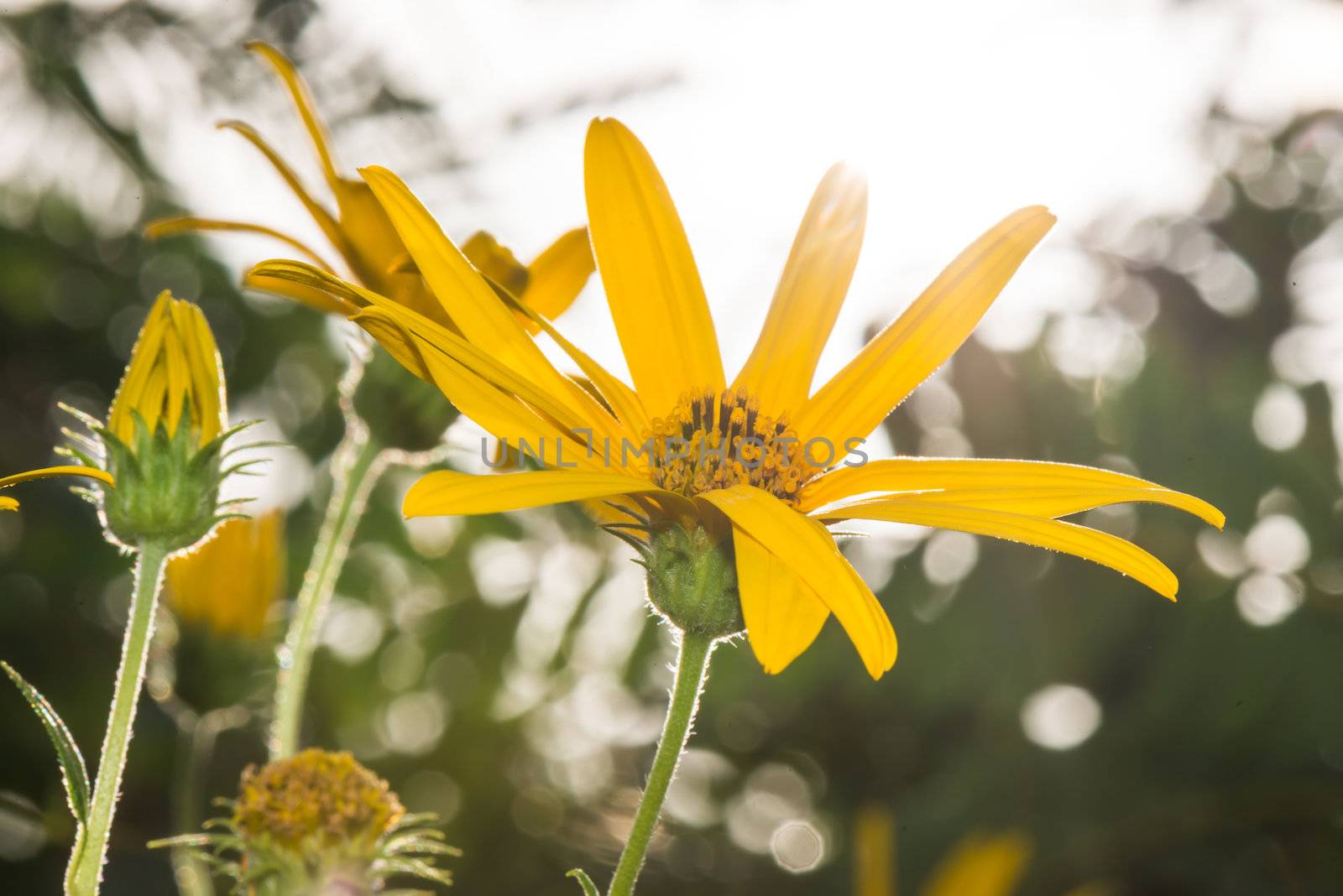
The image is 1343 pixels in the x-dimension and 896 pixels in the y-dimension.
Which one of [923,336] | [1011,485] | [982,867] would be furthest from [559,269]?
[982,867]

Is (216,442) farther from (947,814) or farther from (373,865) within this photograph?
(947,814)

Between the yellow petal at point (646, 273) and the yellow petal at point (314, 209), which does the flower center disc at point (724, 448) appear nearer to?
the yellow petal at point (646, 273)

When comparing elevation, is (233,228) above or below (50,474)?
above

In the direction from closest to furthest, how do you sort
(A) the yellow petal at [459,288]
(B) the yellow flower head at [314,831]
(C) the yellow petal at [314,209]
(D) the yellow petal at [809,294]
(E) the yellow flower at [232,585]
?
(A) the yellow petal at [459,288] < (B) the yellow flower head at [314,831] < (D) the yellow petal at [809,294] < (C) the yellow petal at [314,209] < (E) the yellow flower at [232,585]

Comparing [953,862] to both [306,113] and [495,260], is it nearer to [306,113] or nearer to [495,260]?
[495,260]

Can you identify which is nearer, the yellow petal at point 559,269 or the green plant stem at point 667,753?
the green plant stem at point 667,753

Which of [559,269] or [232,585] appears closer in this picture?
[559,269]

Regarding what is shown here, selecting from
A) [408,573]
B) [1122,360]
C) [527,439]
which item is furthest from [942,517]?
[408,573]

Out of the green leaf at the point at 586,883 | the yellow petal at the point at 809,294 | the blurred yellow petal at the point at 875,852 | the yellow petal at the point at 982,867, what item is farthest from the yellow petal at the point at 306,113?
the yellow petal at the point at 982,867
